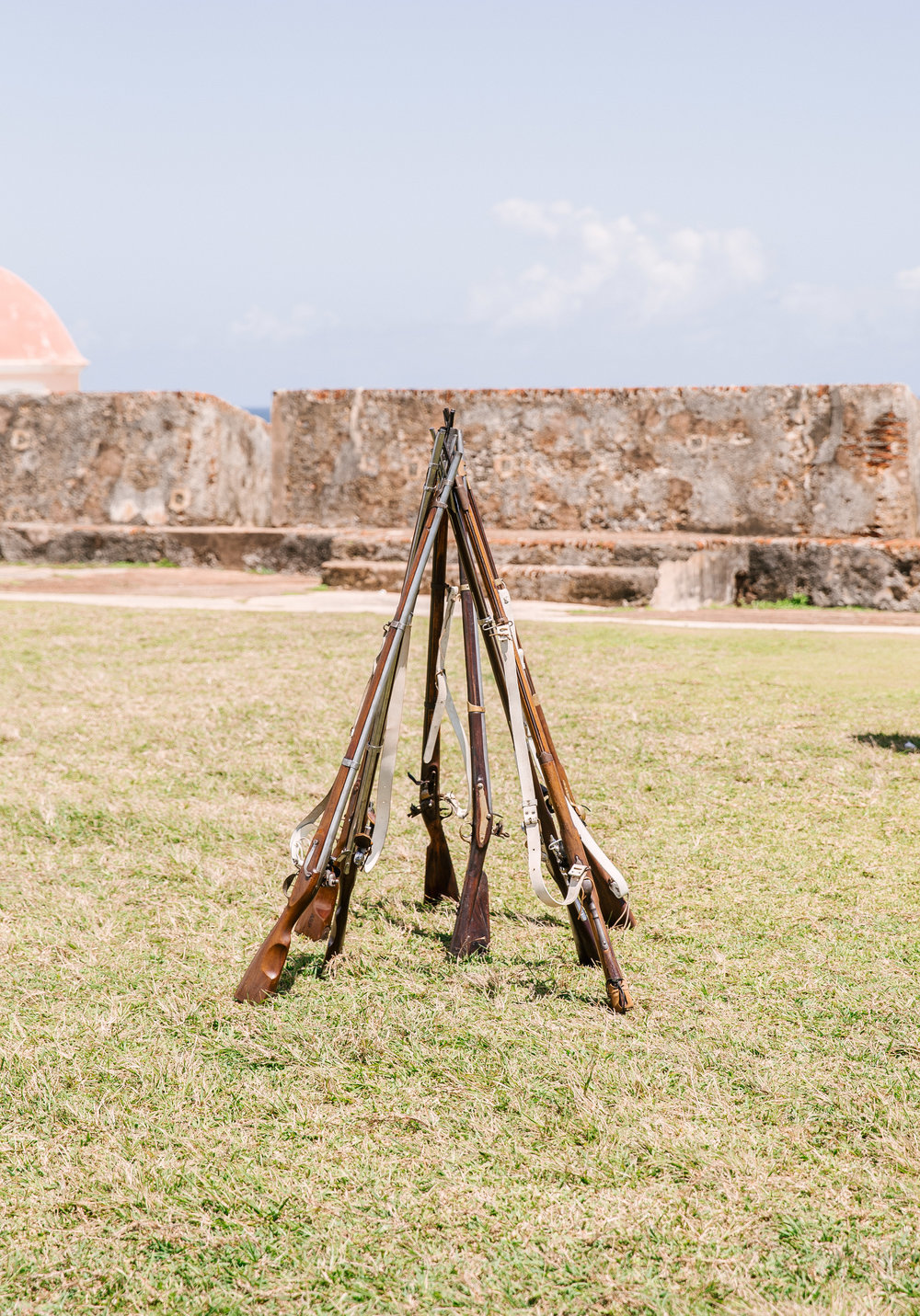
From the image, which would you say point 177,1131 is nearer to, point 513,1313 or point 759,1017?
point 513,1313

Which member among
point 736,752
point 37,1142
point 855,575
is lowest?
point 37,1142

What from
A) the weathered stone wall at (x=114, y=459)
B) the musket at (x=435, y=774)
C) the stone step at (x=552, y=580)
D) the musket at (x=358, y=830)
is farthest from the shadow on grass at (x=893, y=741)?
the weathered stone wall at (x=114, y=459)

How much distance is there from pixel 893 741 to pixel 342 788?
2.61 m

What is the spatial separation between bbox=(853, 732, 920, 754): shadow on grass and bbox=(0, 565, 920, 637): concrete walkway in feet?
9.68

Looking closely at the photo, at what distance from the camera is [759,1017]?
2.02 m

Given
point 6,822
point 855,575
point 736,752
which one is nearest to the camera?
point 6,822

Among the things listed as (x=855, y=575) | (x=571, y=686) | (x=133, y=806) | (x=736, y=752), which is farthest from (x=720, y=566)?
(x=133, y=806)

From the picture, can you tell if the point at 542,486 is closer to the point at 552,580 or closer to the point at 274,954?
the point at 552,580

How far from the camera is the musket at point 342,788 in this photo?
2055 millimetres

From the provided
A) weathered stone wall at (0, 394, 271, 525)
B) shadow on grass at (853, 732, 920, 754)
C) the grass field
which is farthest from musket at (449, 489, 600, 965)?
weathered stone wall at (0, 394, 271, 525)

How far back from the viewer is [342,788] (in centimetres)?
Answer: 209

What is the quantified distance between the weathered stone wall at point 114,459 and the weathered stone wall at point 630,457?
0.77 m

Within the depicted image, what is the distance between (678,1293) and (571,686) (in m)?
3.72

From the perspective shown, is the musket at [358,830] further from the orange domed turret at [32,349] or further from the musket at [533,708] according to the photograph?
the orange domed turret at [32,349]
